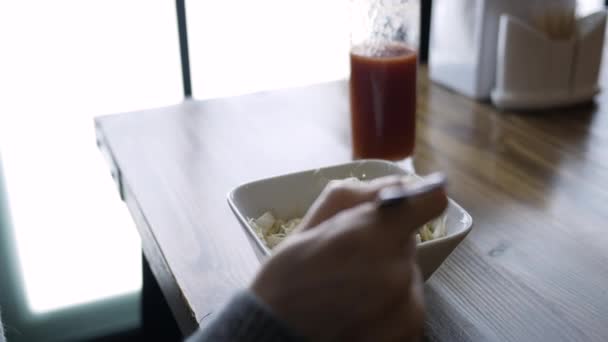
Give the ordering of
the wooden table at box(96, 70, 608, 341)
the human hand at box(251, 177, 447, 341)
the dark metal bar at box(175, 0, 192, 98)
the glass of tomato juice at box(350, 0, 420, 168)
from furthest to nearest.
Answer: the dark metal bar at box(175, 0, 192, 98)
the glass of tomato juice at box(350, 0, 420, 168)
the wooden table at box(96, 70, 608, 341)
the human hand at box(251, 177, 447, 341)

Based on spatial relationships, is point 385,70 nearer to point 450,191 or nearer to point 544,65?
point 450,191

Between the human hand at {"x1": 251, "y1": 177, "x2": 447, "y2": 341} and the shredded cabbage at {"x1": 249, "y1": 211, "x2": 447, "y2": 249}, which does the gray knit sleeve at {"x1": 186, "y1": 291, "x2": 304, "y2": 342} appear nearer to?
the human hand at {"x1": 251, "y1": 177, "x2": 447, "y2": 341}

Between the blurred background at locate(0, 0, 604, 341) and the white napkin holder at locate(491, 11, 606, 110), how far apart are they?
0.47 m

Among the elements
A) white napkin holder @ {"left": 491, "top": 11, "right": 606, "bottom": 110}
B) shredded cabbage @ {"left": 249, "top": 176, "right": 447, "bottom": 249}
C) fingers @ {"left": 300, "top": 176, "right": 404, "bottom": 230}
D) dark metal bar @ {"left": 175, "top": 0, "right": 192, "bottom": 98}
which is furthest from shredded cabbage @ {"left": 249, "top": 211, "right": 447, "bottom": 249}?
dark metal bar @ {"left": 175, "top": 0, "right": 192, "bottom": 98}

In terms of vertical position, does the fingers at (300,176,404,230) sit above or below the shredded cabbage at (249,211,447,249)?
above

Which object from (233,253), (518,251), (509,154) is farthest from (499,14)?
(233,253)

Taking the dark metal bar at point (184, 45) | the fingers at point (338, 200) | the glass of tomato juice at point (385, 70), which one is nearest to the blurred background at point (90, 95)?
the dark metal bar at point (184, 45)

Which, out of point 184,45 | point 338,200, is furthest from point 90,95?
point 338,200

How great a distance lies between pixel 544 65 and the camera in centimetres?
122

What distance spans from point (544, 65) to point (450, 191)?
0.44 meters

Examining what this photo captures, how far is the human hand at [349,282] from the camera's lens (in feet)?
1.35

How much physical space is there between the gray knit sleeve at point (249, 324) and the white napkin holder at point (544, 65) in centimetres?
92

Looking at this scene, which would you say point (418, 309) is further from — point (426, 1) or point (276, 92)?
point (426, 1)

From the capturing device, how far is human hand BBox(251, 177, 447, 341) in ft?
1.35
